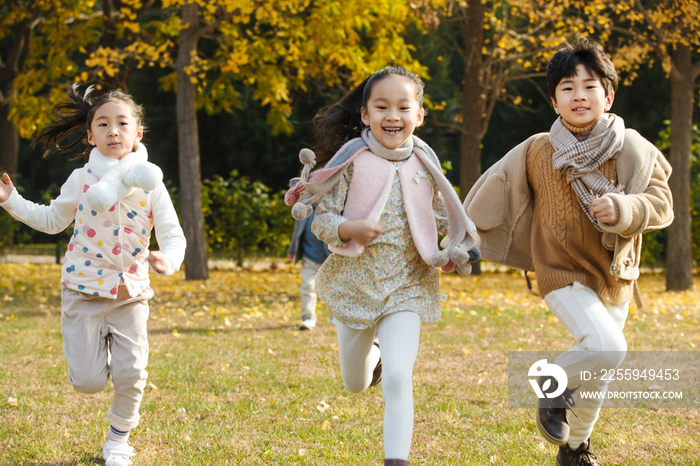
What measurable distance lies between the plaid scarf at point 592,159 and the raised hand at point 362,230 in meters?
1.00

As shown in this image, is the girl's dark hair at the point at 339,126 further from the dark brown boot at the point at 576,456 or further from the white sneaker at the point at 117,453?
the dark brown boot at the point at 576,456

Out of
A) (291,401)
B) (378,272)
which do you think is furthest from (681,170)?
(378,272)

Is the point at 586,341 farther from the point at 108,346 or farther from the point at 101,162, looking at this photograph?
the point at 101,162

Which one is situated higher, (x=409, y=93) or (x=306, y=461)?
(x=409, y=93)

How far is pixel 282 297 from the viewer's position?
9.74 meters

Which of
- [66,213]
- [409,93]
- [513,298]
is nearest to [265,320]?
[513,298]

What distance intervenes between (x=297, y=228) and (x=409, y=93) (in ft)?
13.9

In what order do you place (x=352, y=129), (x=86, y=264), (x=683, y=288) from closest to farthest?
(x=86, y=264)
(x=352, y=129)
(x=683, y=288)

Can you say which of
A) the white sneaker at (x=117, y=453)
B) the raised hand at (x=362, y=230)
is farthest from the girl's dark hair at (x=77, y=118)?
the white sneaker at (x=117, y=453)

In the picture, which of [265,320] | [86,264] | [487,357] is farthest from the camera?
[265,320]

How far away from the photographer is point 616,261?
3096 mm

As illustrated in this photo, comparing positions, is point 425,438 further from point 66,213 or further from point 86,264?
point 66,213

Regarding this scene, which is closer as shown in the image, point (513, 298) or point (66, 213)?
point (66, 213)

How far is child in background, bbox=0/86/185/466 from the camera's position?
326 cm
